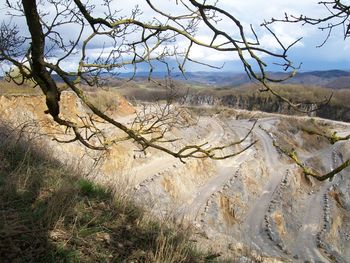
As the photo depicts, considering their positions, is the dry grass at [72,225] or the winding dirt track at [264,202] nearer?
the dry grass at [72,225]

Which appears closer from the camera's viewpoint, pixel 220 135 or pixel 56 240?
pixel 56 240

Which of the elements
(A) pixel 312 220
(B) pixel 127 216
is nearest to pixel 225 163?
(A) pixel 312 220

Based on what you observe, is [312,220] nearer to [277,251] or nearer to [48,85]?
[277,251]

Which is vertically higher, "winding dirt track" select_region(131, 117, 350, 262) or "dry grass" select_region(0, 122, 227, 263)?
"dry grass" select_region(0, 122, 227, 263)

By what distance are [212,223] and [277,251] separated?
359 centimetres

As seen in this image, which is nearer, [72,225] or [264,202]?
[72,225]

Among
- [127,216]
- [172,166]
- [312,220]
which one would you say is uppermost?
[127,216]

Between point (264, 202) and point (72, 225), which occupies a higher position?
point (72, 225)

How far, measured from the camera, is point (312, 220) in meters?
32.3

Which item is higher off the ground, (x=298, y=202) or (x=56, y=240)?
(x=56, y=240)

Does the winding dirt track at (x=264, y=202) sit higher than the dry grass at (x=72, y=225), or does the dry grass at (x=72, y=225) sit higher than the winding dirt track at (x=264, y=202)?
the dry grass at (x=72, y=225)

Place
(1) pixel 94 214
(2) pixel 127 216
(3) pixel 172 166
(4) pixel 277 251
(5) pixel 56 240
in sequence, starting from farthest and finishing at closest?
1. (3) pixel 172 166
2. (4) pixel 277 251
3. (2) pixel 127 216
4. (1) pixel 94 214
5. (5) pixel 56 240

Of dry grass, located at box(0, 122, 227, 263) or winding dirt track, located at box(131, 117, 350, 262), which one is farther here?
winding dirt track, located at box(131, 117, 350, 262)

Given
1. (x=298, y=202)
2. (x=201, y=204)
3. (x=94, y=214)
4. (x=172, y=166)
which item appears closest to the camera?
(x=94, y=214)
